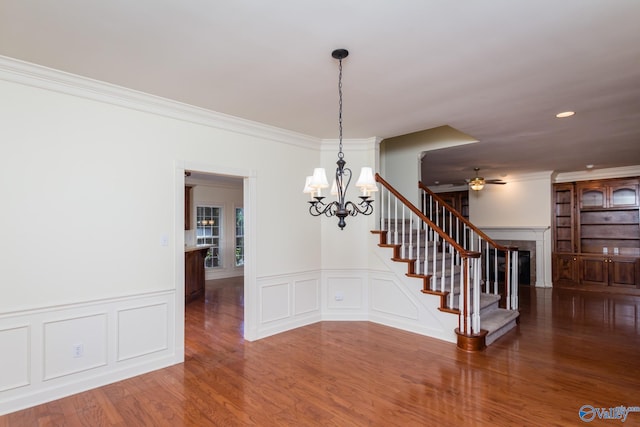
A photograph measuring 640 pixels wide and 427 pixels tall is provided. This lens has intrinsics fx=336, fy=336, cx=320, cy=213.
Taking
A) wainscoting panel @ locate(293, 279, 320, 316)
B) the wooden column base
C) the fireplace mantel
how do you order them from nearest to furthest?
the wooden column base, wainscoting panel @ locate(293, 279, 320, 316), the fireplace mantel

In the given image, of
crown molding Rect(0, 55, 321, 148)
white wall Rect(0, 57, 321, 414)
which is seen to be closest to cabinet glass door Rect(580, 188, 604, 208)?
crown molding Rect(0, 55, 321, 148)

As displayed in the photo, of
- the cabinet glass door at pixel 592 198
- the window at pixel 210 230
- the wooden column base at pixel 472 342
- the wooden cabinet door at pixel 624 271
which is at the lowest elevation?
the wooden column base at pixel 472 342

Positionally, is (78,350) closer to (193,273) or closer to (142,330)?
(142,330)

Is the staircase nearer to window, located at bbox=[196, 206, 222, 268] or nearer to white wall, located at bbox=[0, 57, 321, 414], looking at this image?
white wall, located at bbox=[0, 57, 321, 414]

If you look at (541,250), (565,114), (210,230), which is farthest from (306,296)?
(541,250)

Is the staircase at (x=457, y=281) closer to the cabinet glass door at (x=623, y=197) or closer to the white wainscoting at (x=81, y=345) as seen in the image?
the white wainscoting at (x=81, y=345)

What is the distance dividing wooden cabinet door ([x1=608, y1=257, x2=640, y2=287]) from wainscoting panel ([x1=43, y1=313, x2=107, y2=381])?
30.4ft

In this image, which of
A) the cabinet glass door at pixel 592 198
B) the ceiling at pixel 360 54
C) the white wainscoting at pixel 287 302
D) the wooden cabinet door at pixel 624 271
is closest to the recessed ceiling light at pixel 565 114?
the ceiling at pixel 360 54

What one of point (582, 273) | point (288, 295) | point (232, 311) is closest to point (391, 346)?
point (288, 295)

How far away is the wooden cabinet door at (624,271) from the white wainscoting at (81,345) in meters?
8.61

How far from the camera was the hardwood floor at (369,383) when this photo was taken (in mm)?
2500

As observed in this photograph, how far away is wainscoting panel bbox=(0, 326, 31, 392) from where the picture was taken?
2582 mm

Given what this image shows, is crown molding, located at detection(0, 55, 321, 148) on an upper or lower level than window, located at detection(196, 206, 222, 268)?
upper

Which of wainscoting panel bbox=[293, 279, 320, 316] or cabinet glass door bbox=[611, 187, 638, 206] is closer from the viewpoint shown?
wainscoting panel bbox=[293, 279, 320, 316]
